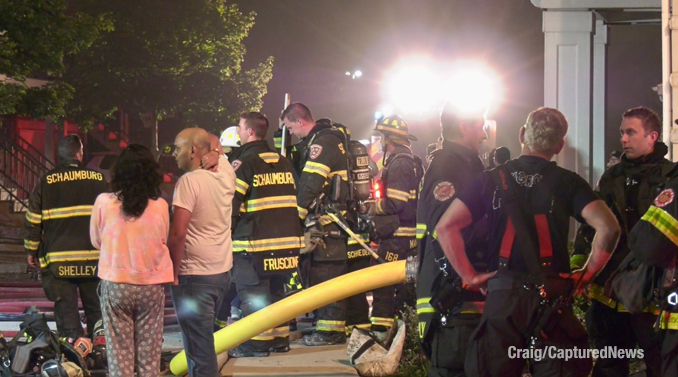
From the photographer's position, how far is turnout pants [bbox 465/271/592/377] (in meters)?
3.90

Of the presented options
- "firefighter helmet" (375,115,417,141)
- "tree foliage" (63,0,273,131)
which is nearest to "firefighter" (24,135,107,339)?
"firefighter helmet" (375,115,417,141)

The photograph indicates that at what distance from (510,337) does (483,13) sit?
23100mm

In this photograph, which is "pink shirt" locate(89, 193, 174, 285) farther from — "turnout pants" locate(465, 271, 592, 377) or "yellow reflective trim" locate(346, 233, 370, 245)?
"yellow reflective trim" locate(346, 233, 370, 245)

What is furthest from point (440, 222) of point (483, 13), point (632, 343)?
point (483, 13)

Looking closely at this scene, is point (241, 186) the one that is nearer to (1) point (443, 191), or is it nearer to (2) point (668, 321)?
(1) point (443, 191)

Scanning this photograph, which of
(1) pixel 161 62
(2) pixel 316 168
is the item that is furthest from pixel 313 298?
(1) pixel 161 62

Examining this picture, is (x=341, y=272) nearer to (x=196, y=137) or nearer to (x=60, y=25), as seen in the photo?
(x=196, y=137)

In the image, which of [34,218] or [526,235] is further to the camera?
[34,218]

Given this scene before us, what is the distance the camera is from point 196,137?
5.37 metres

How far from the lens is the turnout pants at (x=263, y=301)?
23.4ft

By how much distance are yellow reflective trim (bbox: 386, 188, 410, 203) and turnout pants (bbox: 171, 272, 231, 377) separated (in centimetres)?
321

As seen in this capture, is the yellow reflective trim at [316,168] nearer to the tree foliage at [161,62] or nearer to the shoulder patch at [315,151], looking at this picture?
the shoulder patch at [315,151]

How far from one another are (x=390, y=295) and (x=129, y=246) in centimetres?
355

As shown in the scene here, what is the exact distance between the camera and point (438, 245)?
430 centimetres
